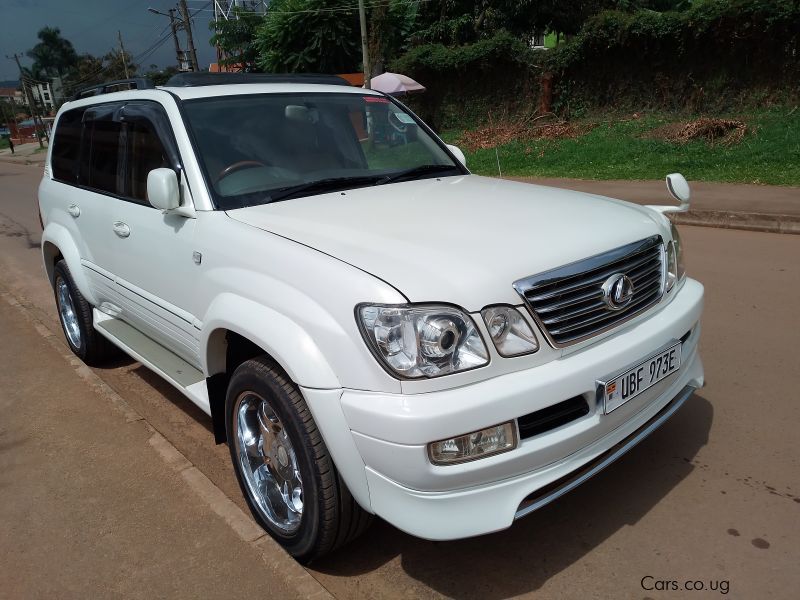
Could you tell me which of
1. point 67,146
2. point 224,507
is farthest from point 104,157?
point 224,507

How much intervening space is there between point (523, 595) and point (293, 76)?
10.5 ft

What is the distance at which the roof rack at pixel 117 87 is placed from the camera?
4059mm

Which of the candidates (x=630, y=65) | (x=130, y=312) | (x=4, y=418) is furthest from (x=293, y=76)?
(x=630, y=65)

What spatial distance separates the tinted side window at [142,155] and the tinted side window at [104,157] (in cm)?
20

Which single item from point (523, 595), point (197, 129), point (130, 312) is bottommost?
point (523, 595)

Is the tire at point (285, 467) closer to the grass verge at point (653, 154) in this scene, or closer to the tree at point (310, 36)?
the grass verge at point (653, 154)

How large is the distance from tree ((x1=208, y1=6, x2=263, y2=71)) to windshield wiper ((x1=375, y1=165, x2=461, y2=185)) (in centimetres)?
3470

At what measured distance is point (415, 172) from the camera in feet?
12.4

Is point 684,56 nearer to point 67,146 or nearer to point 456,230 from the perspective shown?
point 67,146

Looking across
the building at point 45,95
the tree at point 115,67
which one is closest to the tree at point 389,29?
the building at point 45,95

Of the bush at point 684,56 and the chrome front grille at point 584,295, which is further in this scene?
the bush at point 684,56

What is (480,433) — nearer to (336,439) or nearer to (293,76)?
(336,439)

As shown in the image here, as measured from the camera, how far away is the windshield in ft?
10.6

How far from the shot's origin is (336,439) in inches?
89.6
